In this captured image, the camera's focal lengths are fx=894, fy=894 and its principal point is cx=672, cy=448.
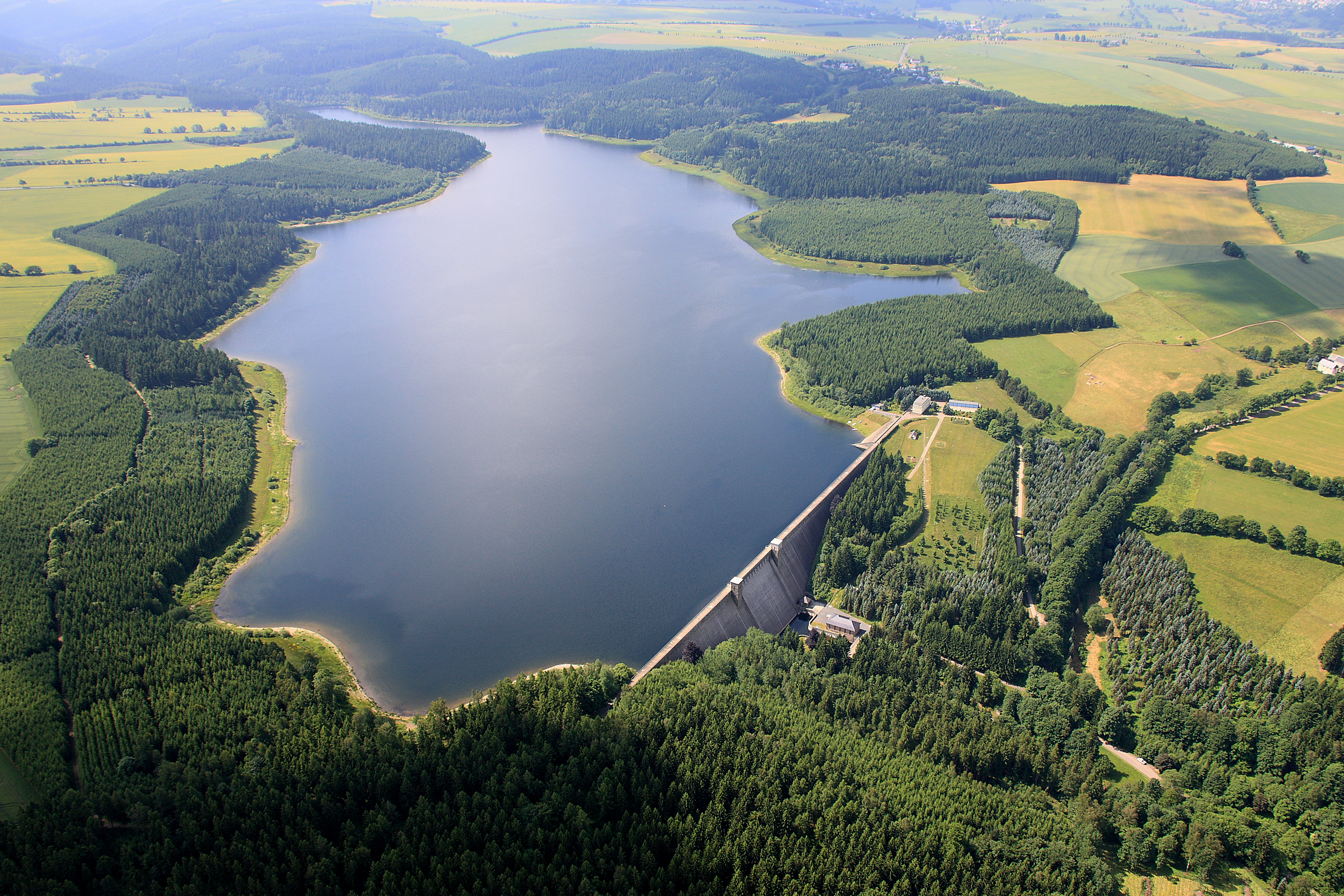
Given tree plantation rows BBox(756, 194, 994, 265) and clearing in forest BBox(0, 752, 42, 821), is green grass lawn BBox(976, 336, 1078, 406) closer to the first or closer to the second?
tree plantation rows BBox(756, 194, 994, 265)

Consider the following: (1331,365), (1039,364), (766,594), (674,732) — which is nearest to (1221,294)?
(1331,365)

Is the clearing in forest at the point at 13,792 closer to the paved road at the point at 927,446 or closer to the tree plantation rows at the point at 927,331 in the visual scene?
the paved road at the point at 927,446

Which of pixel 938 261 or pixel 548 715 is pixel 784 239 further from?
pixel 548 715

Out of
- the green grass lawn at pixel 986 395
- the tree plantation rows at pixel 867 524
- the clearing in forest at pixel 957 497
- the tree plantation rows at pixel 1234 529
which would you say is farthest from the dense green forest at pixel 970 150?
the tree plantation rows at pixel 1234 529

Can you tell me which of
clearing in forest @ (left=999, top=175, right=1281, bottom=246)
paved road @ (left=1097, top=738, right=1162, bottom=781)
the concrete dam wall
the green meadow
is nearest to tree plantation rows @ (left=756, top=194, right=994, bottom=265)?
the green meadow

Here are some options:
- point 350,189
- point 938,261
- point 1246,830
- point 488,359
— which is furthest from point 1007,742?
point 350,189

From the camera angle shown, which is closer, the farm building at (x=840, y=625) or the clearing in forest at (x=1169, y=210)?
the farm building at (x=840, y=625)

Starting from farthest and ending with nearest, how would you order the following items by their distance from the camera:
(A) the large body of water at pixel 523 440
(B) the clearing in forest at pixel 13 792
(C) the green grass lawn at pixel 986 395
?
(C) the green grass lawn at pixel 986 395 < (A) the large body of water at pixel 523 440 < (B) the clearing in forest at pixel 13 792

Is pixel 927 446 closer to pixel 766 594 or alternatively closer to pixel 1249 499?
pixel 1249 499
